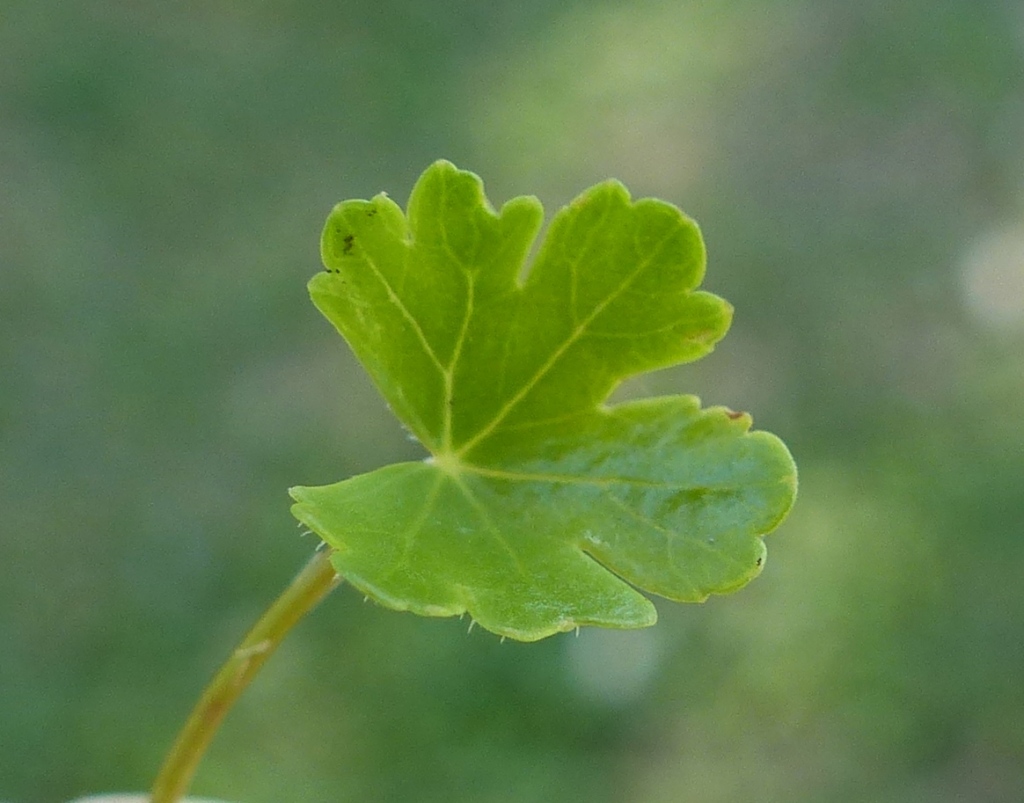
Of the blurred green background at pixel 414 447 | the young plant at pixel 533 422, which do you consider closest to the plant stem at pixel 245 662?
the young plant at pixel 533 422

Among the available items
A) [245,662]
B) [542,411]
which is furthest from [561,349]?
[245,662]

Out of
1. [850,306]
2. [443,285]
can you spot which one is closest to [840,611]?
[850,306]

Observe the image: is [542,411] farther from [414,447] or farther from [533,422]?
[414,447]

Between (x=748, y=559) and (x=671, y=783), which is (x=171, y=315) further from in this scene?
(x=748, y=559)

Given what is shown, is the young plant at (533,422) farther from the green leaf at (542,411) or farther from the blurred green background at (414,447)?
the blurred green background at (414,447)

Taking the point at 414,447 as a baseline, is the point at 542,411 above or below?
above

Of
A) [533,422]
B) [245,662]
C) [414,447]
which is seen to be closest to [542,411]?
[533,422]

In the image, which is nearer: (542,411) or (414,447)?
(542,411)
